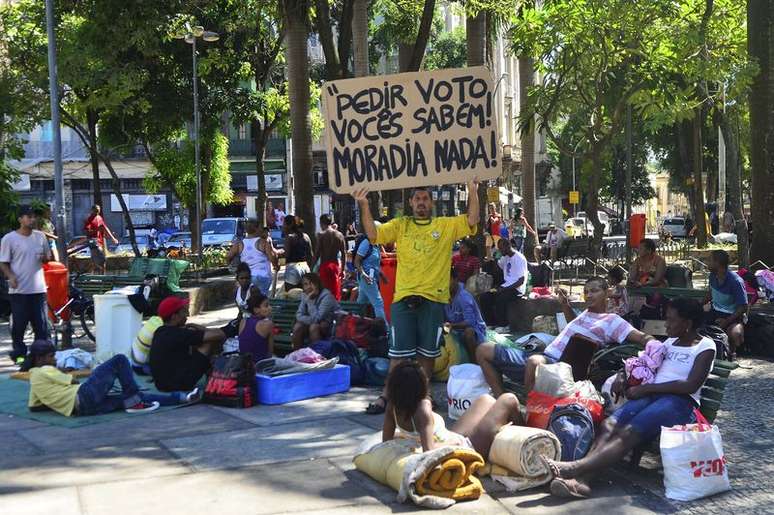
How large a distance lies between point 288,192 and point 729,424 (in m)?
45.3

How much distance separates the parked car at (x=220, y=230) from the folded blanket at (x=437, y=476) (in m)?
29.6

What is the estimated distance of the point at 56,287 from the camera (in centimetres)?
1303

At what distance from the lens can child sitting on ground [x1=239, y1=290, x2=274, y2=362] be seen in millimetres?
9680

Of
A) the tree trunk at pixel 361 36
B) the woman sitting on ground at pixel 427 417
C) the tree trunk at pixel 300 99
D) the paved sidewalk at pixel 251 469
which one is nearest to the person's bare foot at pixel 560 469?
the paved sidewalk at pixel 251 469

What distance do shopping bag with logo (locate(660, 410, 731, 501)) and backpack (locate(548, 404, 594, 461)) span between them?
1.62ft

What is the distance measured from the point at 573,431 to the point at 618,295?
4.59m

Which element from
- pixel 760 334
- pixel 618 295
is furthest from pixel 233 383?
pixel 760 334

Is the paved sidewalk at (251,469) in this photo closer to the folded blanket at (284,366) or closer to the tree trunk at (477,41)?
the folded blanket at (284,366)

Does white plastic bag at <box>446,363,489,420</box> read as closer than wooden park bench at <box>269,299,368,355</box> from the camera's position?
Yes

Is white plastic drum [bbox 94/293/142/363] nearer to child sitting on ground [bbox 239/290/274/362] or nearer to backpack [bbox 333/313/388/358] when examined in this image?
child sitting on ground [bbox 239/290/274/362]

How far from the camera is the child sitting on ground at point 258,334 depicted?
9680mm

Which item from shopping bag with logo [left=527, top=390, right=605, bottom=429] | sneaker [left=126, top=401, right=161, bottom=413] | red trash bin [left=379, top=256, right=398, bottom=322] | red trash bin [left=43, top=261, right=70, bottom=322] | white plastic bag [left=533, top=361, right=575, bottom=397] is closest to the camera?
shopping bag with logo [left=527, top=390, right=605, bottom=429]

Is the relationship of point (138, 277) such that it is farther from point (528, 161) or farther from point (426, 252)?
point (528, 161)

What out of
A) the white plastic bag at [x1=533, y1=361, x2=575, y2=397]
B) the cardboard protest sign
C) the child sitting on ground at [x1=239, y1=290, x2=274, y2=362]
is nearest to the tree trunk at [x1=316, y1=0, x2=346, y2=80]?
the child sitting on ground at [x1=239, y1=290, x2=274, y2=362]
